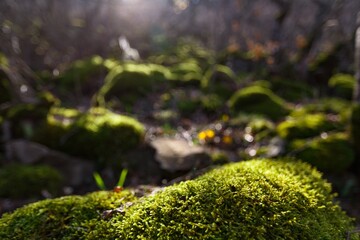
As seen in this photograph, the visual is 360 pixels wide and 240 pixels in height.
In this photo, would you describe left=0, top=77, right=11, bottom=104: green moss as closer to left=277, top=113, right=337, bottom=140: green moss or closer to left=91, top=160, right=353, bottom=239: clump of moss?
left=91, top=160, right=353, bottom=239: clump of moss

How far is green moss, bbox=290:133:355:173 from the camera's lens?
13.5ft

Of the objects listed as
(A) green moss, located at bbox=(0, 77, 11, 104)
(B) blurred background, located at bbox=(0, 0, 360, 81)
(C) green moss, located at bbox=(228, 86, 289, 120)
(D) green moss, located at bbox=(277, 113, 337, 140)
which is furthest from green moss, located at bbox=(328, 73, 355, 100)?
(A) green moss, located at bbox=(0, 77, 11, 104)

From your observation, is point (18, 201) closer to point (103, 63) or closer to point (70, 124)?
point (70, 124)

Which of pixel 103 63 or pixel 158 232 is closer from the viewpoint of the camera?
pixel 158 232

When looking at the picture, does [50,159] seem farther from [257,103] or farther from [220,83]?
[220,83]

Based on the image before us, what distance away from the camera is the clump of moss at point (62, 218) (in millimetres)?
1600

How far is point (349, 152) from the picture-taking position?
13.7 ft

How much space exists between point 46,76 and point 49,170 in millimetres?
7934

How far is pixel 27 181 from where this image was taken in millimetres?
3834

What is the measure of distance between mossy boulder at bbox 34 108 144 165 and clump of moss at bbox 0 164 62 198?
730mm

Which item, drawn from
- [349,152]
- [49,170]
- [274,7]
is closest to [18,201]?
[49,170]

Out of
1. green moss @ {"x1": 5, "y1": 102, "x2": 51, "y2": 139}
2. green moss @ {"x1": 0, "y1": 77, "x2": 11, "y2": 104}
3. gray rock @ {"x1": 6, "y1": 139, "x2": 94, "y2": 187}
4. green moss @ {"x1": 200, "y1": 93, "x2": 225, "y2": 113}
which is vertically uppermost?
green moss @ {"x1": 200, "y1": 93, "x2": 225, "y2": 113}

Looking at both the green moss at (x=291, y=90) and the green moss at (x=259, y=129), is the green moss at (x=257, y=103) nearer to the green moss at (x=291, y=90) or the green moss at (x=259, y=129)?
the green moss at (x=259, y=129)

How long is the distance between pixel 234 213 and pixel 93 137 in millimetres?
3777
